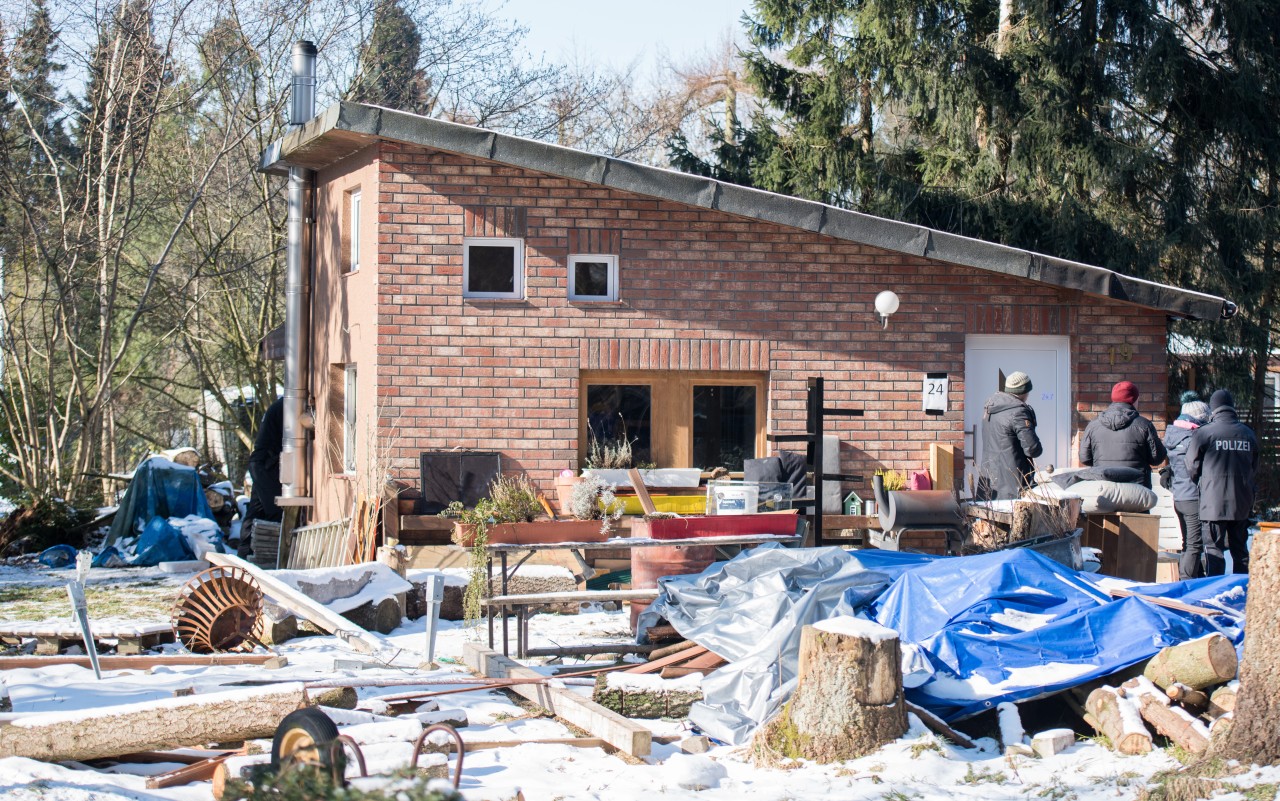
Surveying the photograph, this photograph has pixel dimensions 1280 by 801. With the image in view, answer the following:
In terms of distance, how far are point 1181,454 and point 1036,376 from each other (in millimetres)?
1734

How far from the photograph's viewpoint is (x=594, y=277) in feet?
41.7

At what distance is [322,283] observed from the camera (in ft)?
47.8

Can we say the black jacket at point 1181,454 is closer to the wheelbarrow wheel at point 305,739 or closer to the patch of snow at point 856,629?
the patch of snow at point 856,629

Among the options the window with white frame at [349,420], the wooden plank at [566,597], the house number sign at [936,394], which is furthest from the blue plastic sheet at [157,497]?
the house number sign at [936,394]

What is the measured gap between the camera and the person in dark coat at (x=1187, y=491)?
11250 millimetres

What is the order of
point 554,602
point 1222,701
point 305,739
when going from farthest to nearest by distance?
point 554,602, point 1222,701, point 305,739

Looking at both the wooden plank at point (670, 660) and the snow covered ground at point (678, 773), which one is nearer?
the snow covered ground at point (678, 773)

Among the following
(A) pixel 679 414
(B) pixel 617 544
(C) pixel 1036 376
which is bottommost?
(B) pixel 617 544

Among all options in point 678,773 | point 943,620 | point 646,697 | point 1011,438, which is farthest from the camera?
point 1011,438

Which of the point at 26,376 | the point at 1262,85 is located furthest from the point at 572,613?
the point at 1262,85

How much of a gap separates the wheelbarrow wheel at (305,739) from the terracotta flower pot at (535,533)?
3856mm

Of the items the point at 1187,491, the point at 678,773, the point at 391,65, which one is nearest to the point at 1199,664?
the point at 678,773

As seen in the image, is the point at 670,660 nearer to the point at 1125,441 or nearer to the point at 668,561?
the point at 668,561

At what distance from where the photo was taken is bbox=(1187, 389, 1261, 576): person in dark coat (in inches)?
427
